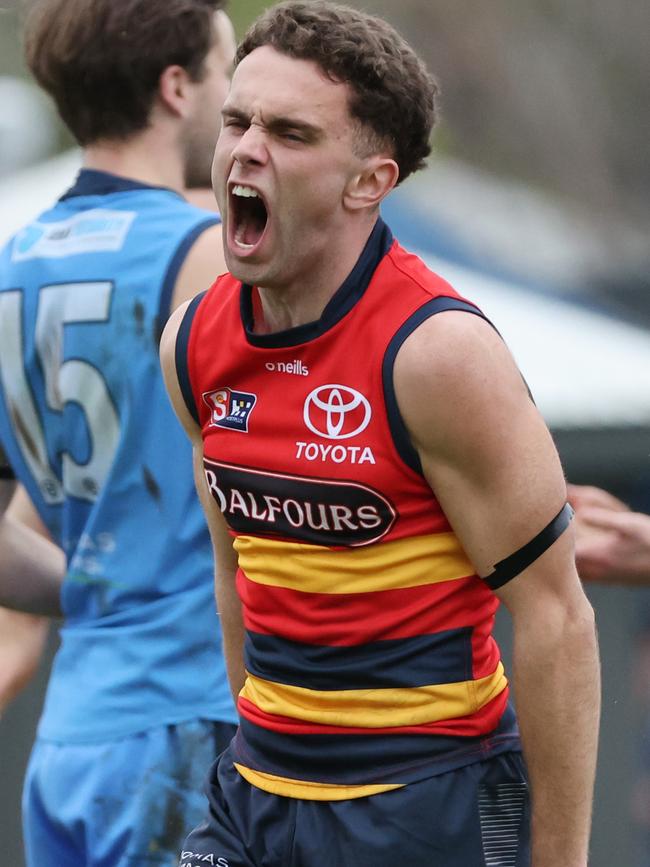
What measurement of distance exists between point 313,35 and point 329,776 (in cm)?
116

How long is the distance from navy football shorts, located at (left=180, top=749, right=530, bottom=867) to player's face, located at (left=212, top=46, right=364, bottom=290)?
828 millimetres

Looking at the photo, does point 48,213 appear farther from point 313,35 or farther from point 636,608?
point 636,608

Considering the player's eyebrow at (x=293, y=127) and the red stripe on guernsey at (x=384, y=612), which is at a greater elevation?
the player's eyebrow at (x=293, y=127)

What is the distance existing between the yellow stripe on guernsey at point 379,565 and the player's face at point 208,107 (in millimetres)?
1359

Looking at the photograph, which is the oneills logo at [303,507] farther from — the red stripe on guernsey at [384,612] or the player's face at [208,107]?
the player's face at [208,107]

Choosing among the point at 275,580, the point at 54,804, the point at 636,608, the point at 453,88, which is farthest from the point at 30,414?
the point at 453,88

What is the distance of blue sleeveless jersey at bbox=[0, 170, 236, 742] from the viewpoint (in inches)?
134

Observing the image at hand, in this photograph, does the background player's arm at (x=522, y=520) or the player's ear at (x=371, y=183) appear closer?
the background player's arm at (x=522, y=520)

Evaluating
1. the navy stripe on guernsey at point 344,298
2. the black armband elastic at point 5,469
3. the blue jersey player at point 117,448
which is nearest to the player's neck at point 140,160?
the blue jersey player at point 117,448

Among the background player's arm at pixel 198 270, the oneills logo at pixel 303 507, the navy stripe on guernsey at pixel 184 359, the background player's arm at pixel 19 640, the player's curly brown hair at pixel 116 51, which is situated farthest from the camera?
the background player's arm at pixel 19 640

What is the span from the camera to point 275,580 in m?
2.71

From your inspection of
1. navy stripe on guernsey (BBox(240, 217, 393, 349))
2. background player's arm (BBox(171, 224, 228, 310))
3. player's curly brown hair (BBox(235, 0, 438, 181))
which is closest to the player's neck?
background player's arm (BBox(171, 224, 228, 310))

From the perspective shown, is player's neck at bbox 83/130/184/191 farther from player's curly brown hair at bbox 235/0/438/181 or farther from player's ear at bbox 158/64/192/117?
player's curly brown hair at bbox 235/0/438/181

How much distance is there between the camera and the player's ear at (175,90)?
3.66m
